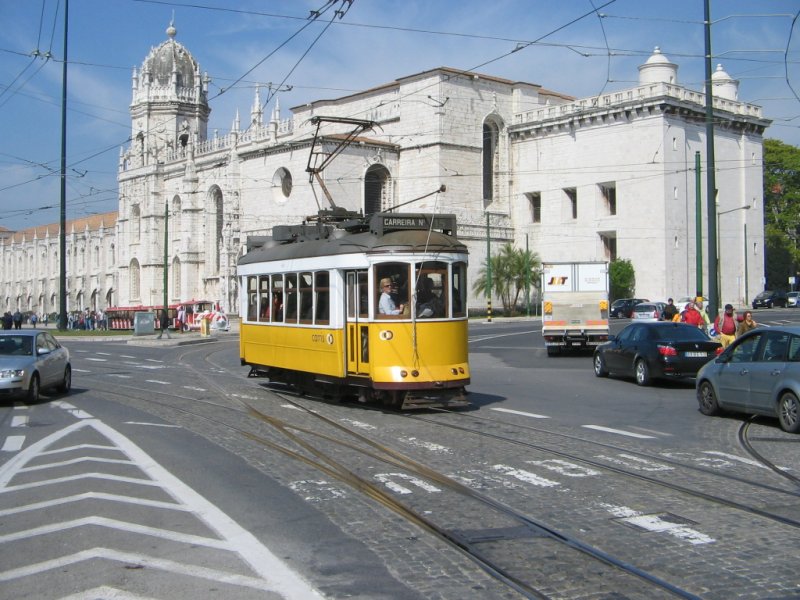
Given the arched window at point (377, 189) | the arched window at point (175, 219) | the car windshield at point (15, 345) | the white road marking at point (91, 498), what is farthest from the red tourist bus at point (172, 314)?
the white road marking at point (91, 498)

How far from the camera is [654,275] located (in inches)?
2341

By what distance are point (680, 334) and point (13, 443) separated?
13282 mm

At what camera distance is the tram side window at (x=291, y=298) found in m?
16.9

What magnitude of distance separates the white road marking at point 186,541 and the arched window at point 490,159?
59651mm

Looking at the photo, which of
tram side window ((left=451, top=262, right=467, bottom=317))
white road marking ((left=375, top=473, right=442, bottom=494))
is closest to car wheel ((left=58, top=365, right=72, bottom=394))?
tram side window ((left=451, top=262, right=467, bottom=317))

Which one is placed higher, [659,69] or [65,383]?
[659,69]

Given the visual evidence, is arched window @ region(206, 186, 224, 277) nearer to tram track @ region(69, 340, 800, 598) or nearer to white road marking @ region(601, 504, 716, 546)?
tram track @ region(69, 340, 800, 598)

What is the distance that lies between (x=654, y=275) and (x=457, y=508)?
5404 centimetres

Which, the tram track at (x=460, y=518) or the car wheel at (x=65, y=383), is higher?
the car wheel at (x=65, y=383)

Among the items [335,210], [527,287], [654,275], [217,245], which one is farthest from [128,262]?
[335,210]

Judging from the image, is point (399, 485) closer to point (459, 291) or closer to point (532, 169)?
point (459, 291)

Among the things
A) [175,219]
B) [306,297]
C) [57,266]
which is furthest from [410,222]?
[57,266]

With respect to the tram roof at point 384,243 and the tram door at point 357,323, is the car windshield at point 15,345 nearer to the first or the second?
the tram roof at point 384,243

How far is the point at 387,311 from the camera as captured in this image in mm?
14602
